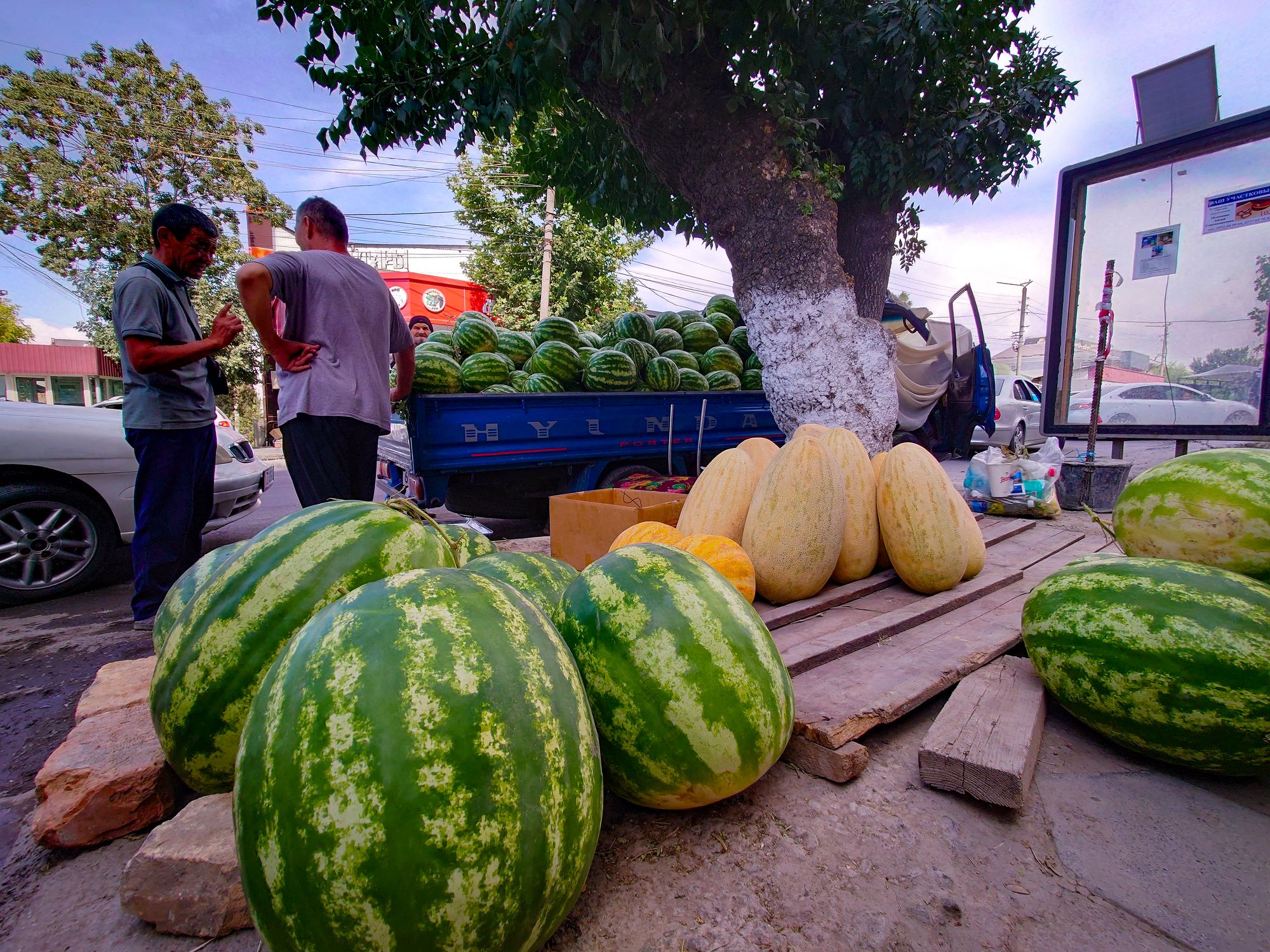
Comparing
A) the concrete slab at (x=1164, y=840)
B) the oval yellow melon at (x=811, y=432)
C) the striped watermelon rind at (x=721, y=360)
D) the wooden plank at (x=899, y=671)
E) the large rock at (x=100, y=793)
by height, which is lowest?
the concrete slab at (x=1164, y=840)

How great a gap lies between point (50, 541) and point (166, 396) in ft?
7.13

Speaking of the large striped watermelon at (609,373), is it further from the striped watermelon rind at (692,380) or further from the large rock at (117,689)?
the large rock at (117,689)

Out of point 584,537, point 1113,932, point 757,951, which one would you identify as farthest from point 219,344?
point 1113,932

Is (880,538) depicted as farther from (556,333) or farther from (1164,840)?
(556,333)

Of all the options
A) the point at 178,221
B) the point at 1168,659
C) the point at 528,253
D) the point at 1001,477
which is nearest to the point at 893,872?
the point at 1168,659

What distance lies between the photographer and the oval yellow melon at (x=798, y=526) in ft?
8.25

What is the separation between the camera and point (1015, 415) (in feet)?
44.7

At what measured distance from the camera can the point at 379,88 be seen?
4.91m

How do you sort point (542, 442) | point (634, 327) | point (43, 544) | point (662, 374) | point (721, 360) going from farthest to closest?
point (721, 360) → point (634, 327) → point (662, 374) → point (542, 442) → point (43, 544)

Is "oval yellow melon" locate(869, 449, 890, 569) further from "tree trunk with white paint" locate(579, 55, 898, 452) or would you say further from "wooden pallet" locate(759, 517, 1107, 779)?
"tree trunk with white paint" locate(579, 55, 898, 452)

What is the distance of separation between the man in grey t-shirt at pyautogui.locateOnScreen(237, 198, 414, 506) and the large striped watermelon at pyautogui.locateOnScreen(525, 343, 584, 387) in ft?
8.58

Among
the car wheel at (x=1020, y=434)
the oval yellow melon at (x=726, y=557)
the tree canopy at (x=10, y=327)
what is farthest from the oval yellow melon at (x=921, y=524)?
the tree canopy at (x=10, y=327)

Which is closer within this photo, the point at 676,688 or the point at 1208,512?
the point at 676,688

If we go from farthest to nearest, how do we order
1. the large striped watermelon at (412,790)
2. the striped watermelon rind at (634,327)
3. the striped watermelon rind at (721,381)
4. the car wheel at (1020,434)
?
the car wheel at (1020,434) < the striped watermelon rind at (634,327) < the striped watermelon rind at (721,381) < the large striped watermelon at (412,790)
